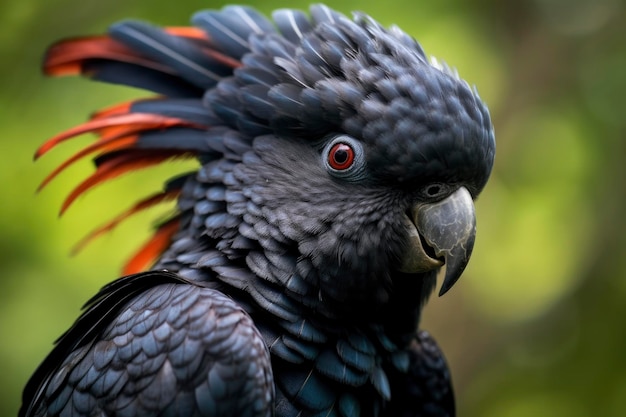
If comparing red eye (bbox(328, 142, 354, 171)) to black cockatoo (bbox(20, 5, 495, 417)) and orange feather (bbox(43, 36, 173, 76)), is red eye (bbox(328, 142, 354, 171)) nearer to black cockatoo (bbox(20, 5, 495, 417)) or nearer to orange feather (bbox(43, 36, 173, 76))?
black cockatoo (bbox(20, 5, 495, 417))

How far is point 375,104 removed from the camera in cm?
300

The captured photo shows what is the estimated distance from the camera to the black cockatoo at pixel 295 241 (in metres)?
2.80

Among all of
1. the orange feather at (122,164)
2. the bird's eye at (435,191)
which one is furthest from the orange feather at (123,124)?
the bird's eye at (435,191)

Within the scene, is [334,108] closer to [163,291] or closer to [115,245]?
[163,291]

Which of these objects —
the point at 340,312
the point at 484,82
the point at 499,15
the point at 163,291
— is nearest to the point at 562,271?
the point at 484,82

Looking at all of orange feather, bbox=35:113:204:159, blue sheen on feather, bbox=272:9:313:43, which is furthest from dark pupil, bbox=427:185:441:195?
orange feather, bbox=35:113:204:159

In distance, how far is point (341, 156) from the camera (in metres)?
3.07

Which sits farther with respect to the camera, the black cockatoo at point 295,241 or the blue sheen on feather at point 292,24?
the blue sheen on feather at point 292,24

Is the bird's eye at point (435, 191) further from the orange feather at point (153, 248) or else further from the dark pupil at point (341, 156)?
the orange feather at point (153, 248)

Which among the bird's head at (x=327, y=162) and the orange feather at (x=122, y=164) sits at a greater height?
the bird's head at (x=327, y=162)

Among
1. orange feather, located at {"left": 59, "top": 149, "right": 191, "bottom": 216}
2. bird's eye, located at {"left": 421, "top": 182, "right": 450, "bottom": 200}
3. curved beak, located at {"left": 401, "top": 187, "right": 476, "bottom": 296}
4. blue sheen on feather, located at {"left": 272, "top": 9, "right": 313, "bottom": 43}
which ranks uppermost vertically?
blue sheen on feather, located at {"left": 272, "top": 9, "right": 313, "bottom": 43}

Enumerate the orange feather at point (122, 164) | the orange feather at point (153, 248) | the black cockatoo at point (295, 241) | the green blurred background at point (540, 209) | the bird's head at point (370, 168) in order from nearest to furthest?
the black cockatoo at point (295, 241) < the bird's head at point (370, 168) < the orange feather at point (122, 164) < the orange feather at point (153, 248) < the green blurred background at point (540, 209)

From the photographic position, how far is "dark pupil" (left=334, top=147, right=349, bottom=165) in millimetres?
3062

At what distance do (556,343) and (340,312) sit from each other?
3.87 m
